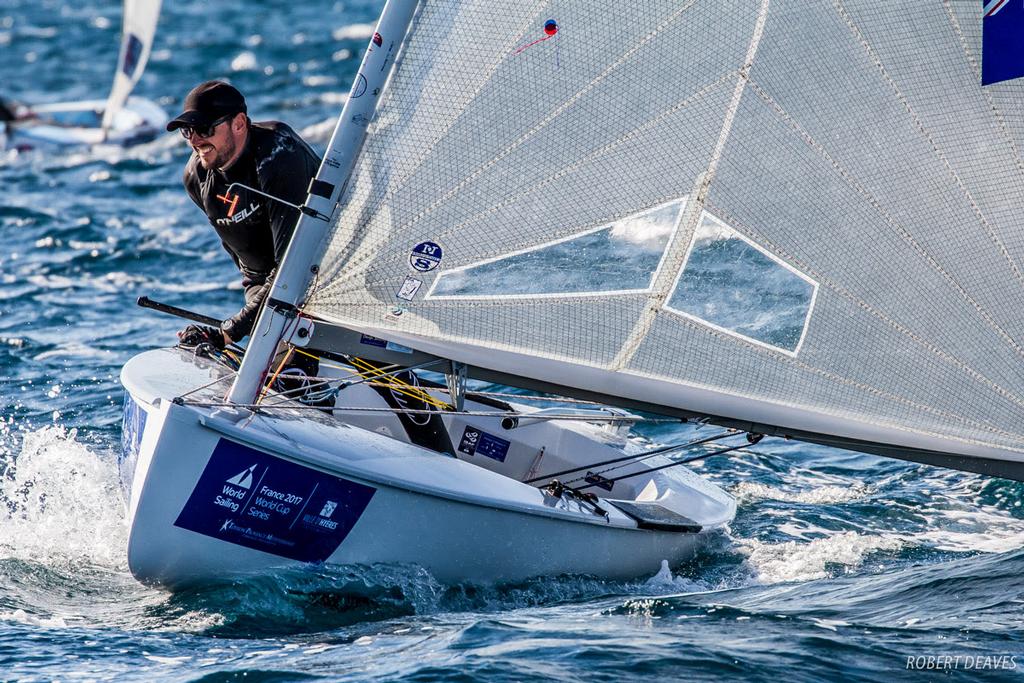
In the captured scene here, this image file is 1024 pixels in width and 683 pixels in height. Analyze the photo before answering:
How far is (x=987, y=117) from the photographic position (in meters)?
4.61

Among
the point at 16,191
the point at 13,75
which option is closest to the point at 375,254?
the point at 16,191

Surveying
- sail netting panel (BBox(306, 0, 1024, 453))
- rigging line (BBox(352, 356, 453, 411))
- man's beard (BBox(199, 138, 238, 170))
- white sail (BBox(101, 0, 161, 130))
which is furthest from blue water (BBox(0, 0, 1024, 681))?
white sail (BBox(101, 0, 161, 130))

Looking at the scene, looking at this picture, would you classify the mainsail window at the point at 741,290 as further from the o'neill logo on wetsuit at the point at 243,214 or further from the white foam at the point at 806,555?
the o'neill logo on wetsuit at the point at 243,214

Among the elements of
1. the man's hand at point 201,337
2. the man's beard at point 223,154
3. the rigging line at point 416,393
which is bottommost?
the man's hand at point 201,337

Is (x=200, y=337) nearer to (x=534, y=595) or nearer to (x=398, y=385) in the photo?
(x=398, y=385)

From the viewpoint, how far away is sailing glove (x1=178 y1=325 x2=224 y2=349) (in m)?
5.97

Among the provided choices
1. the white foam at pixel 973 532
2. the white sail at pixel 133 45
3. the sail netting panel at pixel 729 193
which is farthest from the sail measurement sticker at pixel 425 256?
the white sail at pixel 133 45

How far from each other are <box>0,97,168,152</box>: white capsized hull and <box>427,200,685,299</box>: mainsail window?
37.6 ft

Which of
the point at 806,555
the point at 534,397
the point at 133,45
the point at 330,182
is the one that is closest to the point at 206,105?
the point at 330,182

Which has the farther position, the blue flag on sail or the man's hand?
the man's hand

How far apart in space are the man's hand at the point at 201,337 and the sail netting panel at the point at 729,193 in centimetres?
146

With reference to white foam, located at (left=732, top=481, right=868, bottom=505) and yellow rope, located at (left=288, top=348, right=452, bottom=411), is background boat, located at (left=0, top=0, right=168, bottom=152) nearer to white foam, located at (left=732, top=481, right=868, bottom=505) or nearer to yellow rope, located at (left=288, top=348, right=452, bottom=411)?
yellow rope, located at (left=288, top=348, right=452, bottom=411)

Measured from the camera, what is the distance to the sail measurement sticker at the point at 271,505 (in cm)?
465

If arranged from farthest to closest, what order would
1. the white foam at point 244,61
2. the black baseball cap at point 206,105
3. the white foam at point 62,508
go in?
the white foam at point 244,61
the white foam at point 62,508
the black baseball cap at point 206,105
